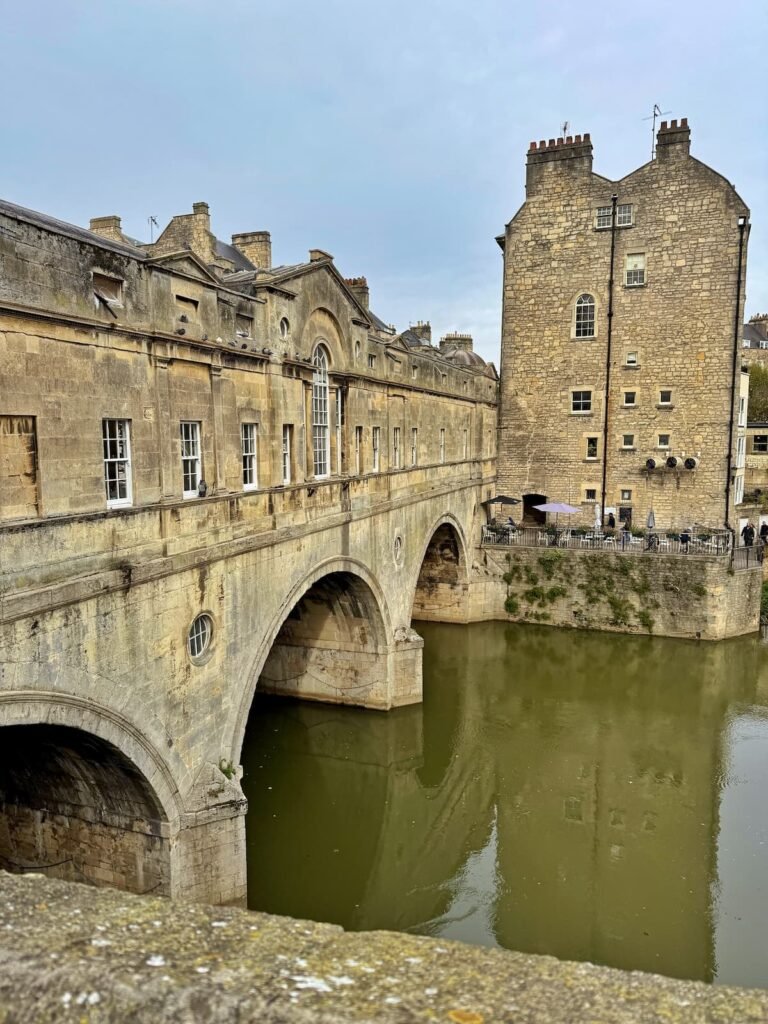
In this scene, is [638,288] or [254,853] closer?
[254,853]

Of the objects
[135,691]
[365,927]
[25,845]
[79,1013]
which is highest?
[79,1013]

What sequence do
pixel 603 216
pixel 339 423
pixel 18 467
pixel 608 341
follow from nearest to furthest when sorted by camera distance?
1. pixel 18 467
2. pixel 339 423
3. pixel 603 216
4. pixel 608 341

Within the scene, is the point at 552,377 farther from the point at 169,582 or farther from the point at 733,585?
the point at 169,582

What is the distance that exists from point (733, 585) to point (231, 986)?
23596mm

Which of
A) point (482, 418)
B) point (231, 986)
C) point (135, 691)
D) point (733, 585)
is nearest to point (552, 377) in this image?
point (482, 418)

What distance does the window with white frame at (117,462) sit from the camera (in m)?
8.50

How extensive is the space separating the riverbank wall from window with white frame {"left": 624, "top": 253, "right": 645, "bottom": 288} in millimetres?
10031

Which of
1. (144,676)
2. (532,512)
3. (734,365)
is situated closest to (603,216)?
(734,365)

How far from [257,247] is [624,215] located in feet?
43.4

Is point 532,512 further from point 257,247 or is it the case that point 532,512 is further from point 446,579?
point 257,247

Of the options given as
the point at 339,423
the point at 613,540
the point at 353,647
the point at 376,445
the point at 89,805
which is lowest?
the point at 353,647

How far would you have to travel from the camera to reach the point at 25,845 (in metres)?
10.3

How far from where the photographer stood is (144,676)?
887 centimetres

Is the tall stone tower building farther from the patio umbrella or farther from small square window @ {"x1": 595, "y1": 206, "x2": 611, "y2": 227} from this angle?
the patio umbrella
